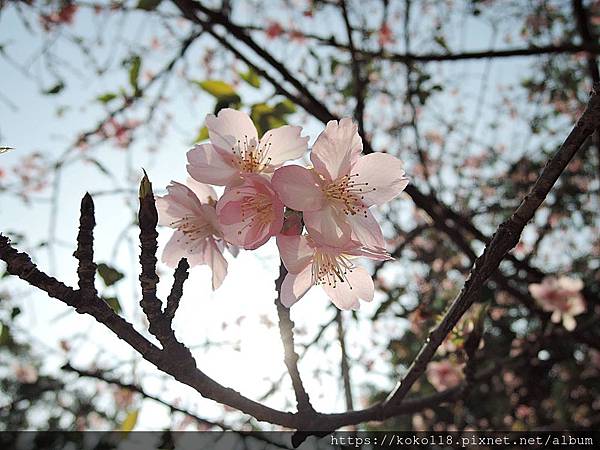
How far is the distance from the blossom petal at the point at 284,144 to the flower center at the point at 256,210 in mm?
152

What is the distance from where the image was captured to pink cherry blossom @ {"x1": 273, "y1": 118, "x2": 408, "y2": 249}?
2.95 feet

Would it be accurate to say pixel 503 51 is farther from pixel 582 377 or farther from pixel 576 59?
pixel 582 377

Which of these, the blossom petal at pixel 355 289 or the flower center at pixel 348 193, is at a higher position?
the flower center at pixel 348 193

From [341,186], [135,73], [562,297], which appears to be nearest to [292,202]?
[341,186]

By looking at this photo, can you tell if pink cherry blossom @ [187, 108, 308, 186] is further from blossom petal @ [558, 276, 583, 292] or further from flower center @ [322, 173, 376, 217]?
blossom petal @ [558, 276, 583, 292]

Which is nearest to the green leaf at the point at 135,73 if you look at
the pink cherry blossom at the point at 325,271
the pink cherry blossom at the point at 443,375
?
the pink cherry blossom at the point at 325,271

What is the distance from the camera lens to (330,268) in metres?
1.02

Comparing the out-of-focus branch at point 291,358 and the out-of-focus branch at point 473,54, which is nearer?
the out-of-focus branch at point 291,358

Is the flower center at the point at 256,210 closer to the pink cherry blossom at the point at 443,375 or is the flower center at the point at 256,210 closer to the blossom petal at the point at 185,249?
the blossom petal at the point at 185,249

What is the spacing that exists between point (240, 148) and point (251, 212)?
18 cm

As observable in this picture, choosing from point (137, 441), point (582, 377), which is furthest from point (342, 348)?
point (582, 377)

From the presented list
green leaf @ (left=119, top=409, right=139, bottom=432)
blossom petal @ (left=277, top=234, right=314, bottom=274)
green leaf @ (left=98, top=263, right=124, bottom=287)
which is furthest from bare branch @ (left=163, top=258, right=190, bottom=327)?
green leaf @ (left=119, top=409, right=139, bottom=432)

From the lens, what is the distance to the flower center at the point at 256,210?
3.03 feet

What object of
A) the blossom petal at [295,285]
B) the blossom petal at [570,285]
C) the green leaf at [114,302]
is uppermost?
the blossom petal at [570,285]
